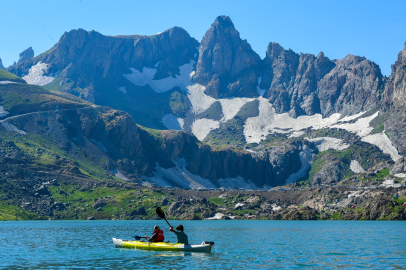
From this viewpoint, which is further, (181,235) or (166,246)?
(166,246)

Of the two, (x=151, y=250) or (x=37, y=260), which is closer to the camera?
(x=37, y=260)

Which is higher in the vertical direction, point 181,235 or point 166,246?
point 181,235

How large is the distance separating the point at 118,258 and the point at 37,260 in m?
12.2

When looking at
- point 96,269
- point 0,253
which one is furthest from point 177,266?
point 0,253

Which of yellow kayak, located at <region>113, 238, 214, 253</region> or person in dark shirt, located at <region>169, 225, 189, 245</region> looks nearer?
yellow kayak, located at <region>113, 238, 214, 253</region>

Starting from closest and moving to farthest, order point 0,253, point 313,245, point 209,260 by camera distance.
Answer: point 209,260
point 0,253
point 313,245

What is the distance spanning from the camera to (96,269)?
2179 inches

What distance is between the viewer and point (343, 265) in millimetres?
56844

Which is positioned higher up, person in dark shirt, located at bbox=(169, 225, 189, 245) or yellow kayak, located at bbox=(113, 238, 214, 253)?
person in dark shirt, located at bbox=(169, 225, 189, 245)

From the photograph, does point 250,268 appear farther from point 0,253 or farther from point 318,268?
point 0,253

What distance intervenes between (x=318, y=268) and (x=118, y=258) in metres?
30.8

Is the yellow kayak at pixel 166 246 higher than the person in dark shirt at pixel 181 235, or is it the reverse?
the person in dark shirt at pixel 181 235

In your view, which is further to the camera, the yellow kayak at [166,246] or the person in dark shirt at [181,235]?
the person in dark shirt at [181,235]

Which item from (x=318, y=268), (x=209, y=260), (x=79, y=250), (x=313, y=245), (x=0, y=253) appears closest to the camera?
(x=318, y=268)
